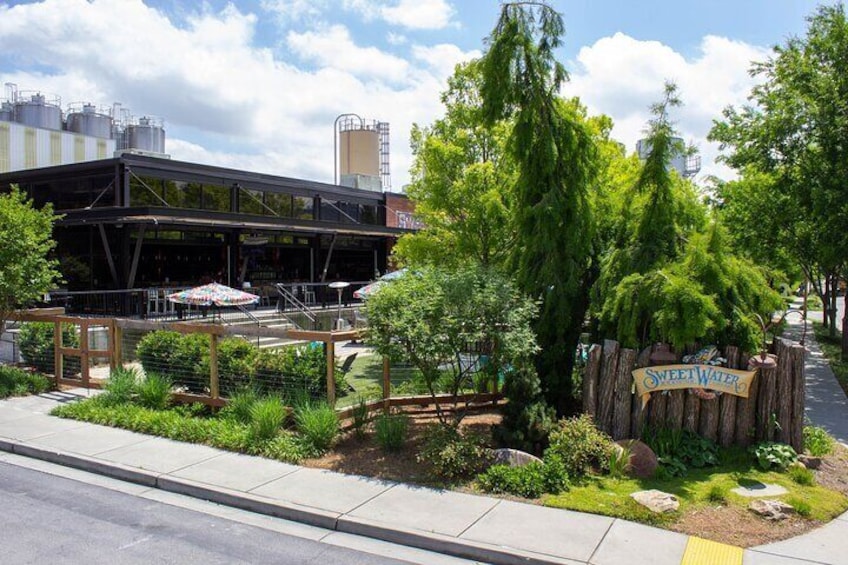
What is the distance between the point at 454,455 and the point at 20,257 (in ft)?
33.2

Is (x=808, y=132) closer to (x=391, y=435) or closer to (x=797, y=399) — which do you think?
(x=797, y=399)

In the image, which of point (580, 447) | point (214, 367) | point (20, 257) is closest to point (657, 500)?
point (580, 447)

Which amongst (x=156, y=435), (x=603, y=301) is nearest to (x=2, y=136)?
(x=156, y=435)

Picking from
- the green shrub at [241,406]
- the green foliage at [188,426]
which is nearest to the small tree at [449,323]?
the green foliage at [188,426]

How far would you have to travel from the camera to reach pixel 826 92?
1514cm

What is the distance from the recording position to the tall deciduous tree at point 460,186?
15.5 meters

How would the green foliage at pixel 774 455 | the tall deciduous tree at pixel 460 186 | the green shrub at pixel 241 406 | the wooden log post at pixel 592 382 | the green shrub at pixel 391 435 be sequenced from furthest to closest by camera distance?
the tall deciduous tree at pixel 460 186, the green shrub at pixel 241 406, the wooden log post at pixel 592 382, the green shrub at pixel 391 435, the green foliage at pixel 774 455

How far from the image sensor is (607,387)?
8.58 m

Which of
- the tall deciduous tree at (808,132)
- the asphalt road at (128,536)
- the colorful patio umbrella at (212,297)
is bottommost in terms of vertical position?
the asphalt road at (128,536)

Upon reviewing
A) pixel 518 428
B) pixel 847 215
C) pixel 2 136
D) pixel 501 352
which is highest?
pixel 2 136

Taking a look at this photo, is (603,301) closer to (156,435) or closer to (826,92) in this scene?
(156,435)

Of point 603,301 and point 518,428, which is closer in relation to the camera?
point 518,428

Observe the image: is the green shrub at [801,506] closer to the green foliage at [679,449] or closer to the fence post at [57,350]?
the green foliage at [679,449]

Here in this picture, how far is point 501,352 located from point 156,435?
212 inches
